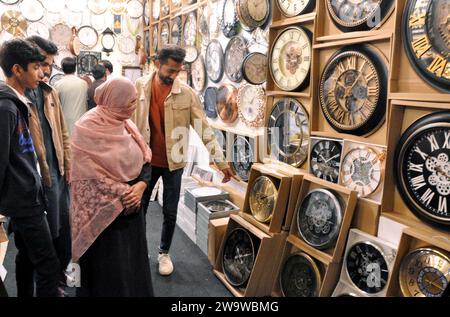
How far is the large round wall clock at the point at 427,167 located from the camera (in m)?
1.56

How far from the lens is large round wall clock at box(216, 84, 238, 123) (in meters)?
3.22

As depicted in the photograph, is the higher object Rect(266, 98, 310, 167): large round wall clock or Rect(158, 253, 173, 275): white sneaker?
Rect(266, 98, 310, 167): large round wall clock

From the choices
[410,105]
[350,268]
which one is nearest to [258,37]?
[410,105]

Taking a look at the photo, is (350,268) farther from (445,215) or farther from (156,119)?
(156,119)

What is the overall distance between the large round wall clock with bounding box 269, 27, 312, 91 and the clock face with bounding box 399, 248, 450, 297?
1.17 m

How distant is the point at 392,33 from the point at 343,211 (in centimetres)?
90

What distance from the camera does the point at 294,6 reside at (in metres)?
2.39

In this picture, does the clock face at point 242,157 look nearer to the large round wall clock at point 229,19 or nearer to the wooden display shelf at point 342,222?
the wooden display shelf at point 342,222

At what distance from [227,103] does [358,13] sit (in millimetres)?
1568

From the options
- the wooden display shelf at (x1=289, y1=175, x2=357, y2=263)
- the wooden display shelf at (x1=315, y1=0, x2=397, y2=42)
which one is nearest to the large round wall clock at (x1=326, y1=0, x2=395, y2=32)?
the wooden display shelf at (x1=315, y1=0, x2=397, y2=42)

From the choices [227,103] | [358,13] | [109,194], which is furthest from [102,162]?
[227,103]

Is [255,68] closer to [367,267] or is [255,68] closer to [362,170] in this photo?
[362,170]

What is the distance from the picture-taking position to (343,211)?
80.1 inches

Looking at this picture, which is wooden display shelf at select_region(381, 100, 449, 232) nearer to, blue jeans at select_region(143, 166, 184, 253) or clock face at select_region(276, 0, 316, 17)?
clock face at select_region(276, 0, 316, 17)
